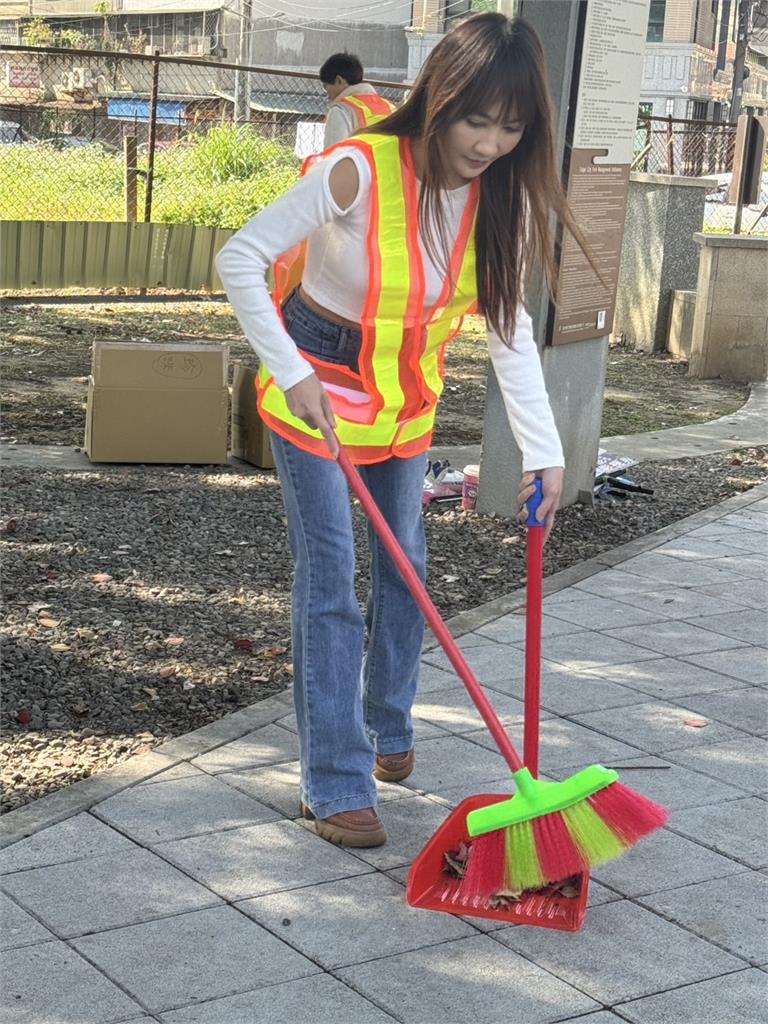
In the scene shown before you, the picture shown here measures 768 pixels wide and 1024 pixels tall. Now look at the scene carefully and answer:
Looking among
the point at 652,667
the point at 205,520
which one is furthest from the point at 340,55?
the point at 652,667

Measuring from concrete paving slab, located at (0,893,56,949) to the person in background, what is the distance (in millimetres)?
4898

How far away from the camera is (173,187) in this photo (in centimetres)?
1711

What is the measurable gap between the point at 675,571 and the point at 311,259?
3240 millimetres

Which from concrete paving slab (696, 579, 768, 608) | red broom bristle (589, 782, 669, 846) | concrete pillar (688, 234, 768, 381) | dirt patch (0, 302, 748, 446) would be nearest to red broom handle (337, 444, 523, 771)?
red broom bristle (589, 782, 669, 846)

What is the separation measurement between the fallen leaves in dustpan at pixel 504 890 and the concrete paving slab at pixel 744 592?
105 inches

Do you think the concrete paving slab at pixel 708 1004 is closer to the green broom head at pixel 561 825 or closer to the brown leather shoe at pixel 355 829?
the green broom head at pixel 561 825

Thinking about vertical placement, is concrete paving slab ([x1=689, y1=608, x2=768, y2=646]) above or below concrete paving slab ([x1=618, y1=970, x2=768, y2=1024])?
above

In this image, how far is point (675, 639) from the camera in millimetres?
5160

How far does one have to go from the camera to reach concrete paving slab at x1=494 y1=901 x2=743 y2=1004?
2.92 meters

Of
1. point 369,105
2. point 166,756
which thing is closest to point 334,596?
point 166,756

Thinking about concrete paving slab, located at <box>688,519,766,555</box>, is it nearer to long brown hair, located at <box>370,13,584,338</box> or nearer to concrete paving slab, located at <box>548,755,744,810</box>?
concrete paving slab, located at <box>548,755,744,810</box>

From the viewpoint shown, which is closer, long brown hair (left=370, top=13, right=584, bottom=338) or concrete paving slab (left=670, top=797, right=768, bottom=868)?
long brown hair (left=370, top=13, right=584, bottom=338)

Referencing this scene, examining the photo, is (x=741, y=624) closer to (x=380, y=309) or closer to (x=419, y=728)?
(x=419, y=728)

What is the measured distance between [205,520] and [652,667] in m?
2.42
